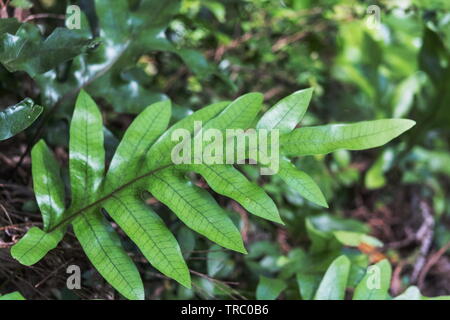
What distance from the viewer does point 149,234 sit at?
31.7 inches

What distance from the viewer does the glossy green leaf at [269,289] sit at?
1.02 meters

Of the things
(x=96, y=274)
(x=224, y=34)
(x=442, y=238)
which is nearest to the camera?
(x=96, y=274)

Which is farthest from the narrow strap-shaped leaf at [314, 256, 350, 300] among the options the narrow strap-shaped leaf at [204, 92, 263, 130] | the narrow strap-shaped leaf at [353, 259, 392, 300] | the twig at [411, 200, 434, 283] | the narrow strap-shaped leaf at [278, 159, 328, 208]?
the twig at [411, 200, 434, 283]

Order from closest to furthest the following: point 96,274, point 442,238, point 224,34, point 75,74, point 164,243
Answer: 1. point 164,243
2. point 96,274
3. point 75,74
4. point 224,34
5. point 442,238

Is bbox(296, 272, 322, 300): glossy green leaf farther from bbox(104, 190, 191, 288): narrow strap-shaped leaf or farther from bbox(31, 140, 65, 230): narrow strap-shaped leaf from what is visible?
bbox(31, 140, 65, 230): narrow strap-shaped leaf

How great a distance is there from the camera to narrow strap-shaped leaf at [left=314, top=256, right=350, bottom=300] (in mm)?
976

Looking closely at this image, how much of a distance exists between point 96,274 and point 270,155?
43 cm

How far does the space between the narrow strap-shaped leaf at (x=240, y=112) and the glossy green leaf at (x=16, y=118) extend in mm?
318

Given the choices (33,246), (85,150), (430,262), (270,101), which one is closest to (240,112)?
(85,150)

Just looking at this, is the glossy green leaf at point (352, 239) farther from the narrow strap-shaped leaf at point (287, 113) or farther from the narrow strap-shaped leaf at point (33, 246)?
the narrow strap-shaped leaf at point (33, 246)

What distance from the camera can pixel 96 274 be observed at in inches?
36.4

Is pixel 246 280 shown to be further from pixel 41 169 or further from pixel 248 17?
pixel 248 17

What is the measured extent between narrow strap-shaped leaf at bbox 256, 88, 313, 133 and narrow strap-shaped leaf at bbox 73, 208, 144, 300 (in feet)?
1.09

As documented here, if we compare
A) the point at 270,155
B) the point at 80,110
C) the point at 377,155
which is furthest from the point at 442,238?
the point at 80,110
